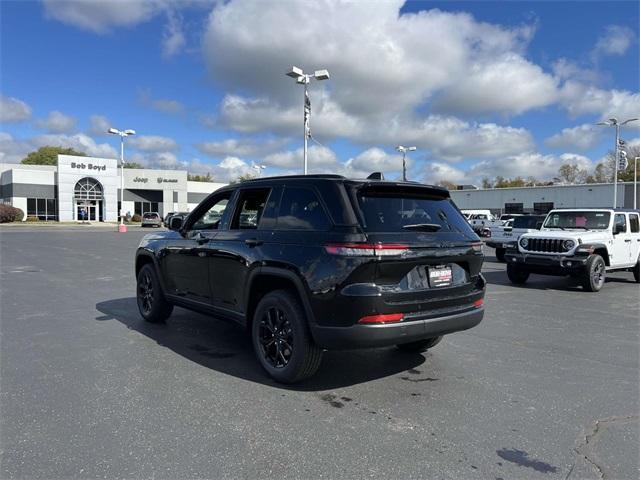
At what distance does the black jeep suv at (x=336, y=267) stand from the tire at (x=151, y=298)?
4.53 ft

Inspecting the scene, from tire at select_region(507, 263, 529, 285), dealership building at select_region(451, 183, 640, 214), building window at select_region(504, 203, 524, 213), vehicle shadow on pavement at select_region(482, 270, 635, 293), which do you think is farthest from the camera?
building window at select_region(504, 203, 524, 213)

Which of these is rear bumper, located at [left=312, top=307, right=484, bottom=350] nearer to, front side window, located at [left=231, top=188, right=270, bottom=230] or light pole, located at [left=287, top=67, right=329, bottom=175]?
front side window, located at [left=231, top=188, right=270, bottom=230]

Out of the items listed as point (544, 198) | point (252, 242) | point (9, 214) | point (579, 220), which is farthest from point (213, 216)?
point (544, 198)

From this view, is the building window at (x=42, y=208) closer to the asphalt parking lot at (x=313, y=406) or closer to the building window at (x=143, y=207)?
the building window at (x=143, y=207)

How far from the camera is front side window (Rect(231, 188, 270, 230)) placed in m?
4.96

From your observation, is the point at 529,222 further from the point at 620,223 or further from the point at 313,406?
the point at 313,406

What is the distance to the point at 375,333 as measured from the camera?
388 cm

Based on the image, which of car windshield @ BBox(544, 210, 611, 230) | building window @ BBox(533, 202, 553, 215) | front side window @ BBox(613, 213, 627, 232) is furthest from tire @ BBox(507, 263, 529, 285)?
building window @ BBox(533, 202, 553, 215)

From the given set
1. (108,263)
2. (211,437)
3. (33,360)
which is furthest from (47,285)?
(211,437)

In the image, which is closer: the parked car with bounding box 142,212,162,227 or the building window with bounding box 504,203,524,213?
the parked car with bounding box 142,212,162,227

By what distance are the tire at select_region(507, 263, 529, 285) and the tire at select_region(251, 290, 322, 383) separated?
8425 mm

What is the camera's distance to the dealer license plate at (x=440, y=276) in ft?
13.9

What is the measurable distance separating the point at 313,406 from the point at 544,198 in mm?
63401

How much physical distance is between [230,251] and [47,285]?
709 centimetres
